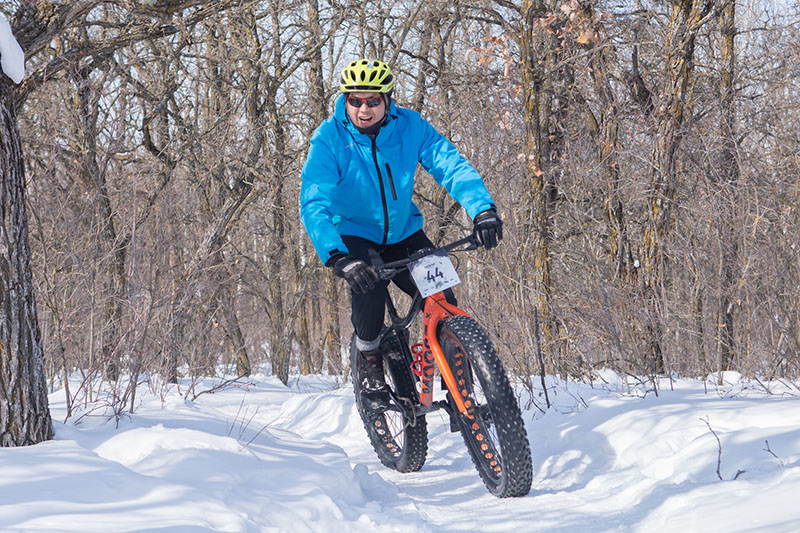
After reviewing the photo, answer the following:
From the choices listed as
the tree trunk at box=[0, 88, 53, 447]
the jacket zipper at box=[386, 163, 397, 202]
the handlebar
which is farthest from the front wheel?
the tree trunk at box=[0, 88, 53, 447]

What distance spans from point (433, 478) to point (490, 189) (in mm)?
5060

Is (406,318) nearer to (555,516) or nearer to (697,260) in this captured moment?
(555,516)

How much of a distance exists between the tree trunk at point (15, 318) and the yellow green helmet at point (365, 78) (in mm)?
1769

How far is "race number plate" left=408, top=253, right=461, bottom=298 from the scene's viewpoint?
363 cm

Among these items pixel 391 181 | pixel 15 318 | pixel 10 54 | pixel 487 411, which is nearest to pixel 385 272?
pixel 391 181

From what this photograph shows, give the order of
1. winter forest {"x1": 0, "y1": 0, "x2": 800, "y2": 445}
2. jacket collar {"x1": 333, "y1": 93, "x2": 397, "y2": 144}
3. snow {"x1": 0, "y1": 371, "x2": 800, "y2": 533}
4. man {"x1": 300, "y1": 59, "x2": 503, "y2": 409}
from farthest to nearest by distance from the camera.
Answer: winter forest {"x1": 0, "y1": 0, "x2": 800, "y2": 445} → jacket collar {"x1": 333, "y1": 93, "x2": 397, "y2": 144} → man {"x1": 300, "y1": 59, "x2": 503, "y2": 409} → snow {"x1": 0, "y1": 371, "x2": 800, "y2": 533}

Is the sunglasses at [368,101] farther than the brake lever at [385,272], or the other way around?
the sunglasses at [368,101]

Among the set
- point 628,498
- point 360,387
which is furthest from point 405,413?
point 628,498

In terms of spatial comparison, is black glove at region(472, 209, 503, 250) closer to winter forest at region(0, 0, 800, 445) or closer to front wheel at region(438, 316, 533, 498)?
front wheel at region(438, 316, 533, 498)

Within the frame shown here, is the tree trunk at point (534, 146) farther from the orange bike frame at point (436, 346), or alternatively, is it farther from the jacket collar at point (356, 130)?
the orange bike frame at point (436, 346)

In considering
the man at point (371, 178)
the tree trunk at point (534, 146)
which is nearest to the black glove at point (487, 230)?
the man at point (371, 178)

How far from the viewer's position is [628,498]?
129 inches

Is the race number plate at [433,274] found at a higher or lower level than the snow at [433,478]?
higher

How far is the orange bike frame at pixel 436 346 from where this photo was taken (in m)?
3.54
